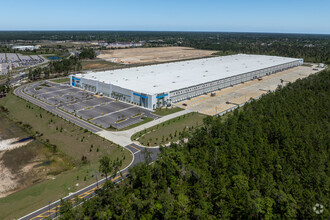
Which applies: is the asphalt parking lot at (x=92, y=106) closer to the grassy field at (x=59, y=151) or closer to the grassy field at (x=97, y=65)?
the grassy field at (x=59, y=151)

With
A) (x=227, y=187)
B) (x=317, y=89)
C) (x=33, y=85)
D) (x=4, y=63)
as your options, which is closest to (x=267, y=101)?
(x=317, y=89)

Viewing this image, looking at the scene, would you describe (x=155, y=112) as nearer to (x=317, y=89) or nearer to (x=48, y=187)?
(x=48, y=187)

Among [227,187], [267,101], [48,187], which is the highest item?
[267,101]

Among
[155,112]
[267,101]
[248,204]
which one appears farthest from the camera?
[155,112]

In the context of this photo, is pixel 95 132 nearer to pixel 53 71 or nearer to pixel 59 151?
pixel 59 151

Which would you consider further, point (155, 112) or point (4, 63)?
point (4, 63)

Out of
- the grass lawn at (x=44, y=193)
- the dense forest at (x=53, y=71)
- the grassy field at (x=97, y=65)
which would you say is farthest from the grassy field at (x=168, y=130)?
the grassy field at (x=97, y=65)
